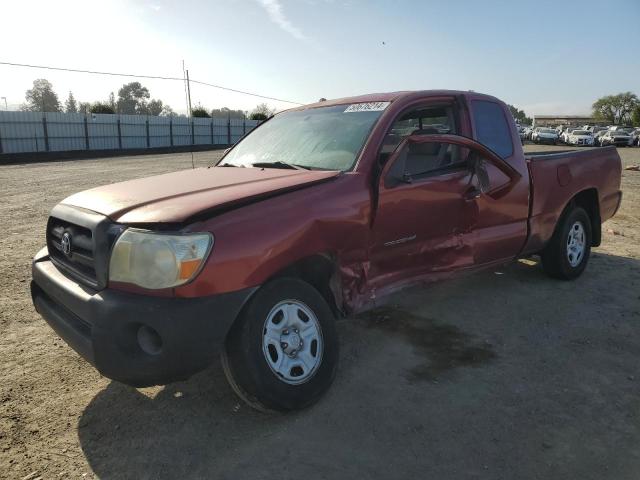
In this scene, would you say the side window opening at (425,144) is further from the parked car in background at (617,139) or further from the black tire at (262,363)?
the parked car in background at (617,139)

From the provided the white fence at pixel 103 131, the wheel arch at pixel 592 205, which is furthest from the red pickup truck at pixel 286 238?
the white fence at pixel 103 131

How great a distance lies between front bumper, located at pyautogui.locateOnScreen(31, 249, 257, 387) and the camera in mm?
2357

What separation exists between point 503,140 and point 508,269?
1887 millimetres

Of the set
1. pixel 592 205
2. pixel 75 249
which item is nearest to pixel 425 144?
pixel 75 249

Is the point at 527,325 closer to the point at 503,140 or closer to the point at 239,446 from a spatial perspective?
the point at 503,140

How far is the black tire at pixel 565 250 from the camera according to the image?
16.5ft

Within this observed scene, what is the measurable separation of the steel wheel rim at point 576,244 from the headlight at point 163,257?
411 cm

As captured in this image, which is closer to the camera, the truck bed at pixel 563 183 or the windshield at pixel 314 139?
the windshield at pixel 314 139

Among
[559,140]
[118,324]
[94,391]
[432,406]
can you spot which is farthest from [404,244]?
[559,140]

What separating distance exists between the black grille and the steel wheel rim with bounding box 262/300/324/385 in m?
0.96

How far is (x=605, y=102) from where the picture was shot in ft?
341

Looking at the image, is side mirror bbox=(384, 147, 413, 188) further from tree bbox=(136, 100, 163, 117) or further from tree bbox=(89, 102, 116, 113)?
tree bbox=(136, 100, 163, 117)

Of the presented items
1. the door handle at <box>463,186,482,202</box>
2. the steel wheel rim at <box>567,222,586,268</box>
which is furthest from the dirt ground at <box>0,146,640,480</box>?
the door handle at <box>463,186,482,202</box>

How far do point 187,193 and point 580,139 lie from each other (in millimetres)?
41963
